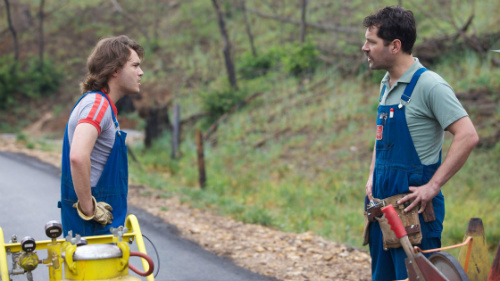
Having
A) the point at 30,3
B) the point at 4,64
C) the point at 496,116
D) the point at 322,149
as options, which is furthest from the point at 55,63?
the point at 496,116

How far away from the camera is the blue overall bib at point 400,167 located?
11.5 feet

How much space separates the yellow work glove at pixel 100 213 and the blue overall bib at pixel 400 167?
1.75m

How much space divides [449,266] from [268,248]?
4168 millimetres

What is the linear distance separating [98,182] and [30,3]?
1266 inches

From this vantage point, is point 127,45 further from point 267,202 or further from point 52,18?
point 52,18

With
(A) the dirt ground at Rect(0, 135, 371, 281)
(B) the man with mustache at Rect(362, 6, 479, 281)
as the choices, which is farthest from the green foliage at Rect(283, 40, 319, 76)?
(B) the man with mustache at Rect(362, 6, 479, 281)

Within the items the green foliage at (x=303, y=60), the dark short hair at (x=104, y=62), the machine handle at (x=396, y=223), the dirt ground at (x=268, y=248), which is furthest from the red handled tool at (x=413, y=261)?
the green foliage at (x=303, y=60)

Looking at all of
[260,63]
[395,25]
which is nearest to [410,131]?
[395,25]

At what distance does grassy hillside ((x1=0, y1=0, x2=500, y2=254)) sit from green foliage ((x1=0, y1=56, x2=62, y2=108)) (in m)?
0.37

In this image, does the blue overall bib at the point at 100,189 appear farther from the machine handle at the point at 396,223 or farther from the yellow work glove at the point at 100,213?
the machine handle at the point at 396,223

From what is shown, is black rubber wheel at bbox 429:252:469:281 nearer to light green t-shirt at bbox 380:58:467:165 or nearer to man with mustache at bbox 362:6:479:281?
man with mustache at bbox 362:6:479:281

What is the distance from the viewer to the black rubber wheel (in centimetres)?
300

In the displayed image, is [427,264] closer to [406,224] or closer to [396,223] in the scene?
[396,223]

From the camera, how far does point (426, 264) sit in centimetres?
303
